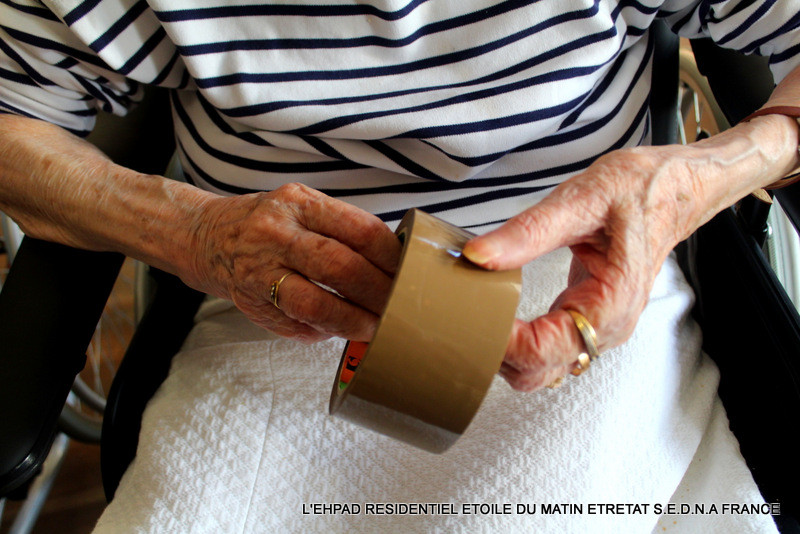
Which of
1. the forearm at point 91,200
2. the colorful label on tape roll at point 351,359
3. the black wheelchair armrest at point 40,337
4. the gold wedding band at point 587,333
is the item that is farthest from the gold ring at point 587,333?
the black wheelchair armrest at point 40,337

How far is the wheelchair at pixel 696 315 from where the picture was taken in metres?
0.60

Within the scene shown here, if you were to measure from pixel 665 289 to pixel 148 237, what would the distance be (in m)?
0.64

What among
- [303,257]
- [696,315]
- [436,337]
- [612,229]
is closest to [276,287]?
[303,257]

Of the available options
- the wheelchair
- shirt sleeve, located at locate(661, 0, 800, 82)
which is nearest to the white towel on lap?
the wheelchair

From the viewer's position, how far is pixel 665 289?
762mm

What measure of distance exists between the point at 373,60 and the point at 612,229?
0.32m

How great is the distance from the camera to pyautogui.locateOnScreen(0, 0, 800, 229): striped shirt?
64 cm

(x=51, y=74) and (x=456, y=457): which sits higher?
(x=51, y=74)

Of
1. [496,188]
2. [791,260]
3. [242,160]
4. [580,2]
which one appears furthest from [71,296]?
[791,260]

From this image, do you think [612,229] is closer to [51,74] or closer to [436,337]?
[436,337]

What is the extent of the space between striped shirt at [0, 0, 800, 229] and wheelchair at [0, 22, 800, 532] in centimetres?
14

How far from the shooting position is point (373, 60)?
652 mm

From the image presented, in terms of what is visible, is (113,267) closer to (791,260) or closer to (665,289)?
(665,289)

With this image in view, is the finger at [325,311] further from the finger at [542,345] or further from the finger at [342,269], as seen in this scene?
the finger at [542,345]
